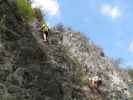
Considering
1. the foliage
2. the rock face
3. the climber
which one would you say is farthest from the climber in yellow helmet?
the climber

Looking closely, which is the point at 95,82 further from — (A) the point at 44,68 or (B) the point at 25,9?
(B) the point at 25,9

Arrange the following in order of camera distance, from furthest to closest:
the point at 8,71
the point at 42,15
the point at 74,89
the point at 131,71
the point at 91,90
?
the point at 131,71, the point at 42,15, the point at 91,90, the point at 74,89, the point at 8,71

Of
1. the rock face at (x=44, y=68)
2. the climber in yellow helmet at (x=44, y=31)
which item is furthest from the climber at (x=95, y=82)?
the climber in yellow helmet at (x=44, y=31)

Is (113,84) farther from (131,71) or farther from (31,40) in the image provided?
(131,71)

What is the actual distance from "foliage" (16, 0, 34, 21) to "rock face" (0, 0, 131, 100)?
4.9 inches

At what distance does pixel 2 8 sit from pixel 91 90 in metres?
2.94

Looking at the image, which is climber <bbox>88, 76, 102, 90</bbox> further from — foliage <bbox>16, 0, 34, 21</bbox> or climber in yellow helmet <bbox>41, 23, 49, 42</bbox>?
foliage <bbox>16, 0, 34, 21</bbox>

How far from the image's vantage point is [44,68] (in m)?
11.2

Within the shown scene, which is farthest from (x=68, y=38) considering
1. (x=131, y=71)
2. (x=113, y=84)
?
(x=131, y=71)

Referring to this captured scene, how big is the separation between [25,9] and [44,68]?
1882mm

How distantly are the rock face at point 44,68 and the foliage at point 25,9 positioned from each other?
12 centimetres

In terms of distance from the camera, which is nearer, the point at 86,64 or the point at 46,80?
the point at 46,80

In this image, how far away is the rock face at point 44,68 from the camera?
34.0 feet

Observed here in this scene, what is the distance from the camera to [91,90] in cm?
1235
